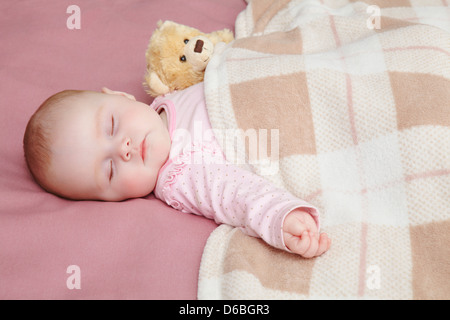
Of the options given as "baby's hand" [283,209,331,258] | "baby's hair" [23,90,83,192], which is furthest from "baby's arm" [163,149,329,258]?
"baby's hair" [23,90,83,192]

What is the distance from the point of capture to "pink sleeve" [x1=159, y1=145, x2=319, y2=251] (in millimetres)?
902

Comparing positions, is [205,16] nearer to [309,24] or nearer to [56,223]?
[309,24]

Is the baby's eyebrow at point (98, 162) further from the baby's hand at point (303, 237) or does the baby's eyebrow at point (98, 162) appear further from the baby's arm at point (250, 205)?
the baby's hand at point (303, 237)

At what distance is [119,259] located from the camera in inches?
→ 35.0

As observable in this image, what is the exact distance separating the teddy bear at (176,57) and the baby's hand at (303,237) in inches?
21.9

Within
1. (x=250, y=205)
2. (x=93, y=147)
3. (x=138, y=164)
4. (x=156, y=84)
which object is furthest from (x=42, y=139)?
(x=250, y=205)

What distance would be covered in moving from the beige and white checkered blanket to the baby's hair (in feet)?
1.27

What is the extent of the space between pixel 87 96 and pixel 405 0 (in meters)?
1.07

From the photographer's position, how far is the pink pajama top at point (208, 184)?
36.0 inches

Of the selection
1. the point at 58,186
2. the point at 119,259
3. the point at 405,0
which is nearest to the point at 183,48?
the point at 58,186

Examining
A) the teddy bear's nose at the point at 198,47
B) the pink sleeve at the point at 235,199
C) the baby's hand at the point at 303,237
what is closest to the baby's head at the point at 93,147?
the pink sleeve at the point at 235,199

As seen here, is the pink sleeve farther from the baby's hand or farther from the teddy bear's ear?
the teddy bear's ear

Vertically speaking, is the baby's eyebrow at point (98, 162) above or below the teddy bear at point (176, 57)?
below

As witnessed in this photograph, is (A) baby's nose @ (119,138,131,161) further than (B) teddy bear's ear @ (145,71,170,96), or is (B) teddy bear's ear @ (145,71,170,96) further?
(B) teddy bear's ear @ (145,71,170,96)
